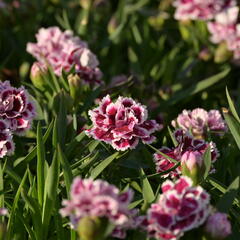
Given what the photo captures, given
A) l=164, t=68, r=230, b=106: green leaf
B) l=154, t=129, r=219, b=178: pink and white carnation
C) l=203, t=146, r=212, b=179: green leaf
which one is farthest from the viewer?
l=164, t=68, r=230, b=106: green leaf

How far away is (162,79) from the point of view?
278cm

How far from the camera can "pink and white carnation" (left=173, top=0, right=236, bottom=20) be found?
2668 mm

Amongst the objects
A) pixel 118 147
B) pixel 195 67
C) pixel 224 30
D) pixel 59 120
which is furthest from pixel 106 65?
pixel 118 147

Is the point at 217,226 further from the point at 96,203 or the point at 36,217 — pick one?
the point at 36,217

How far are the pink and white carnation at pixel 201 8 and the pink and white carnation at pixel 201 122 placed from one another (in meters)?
0.92

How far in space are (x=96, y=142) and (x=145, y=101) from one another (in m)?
0.73

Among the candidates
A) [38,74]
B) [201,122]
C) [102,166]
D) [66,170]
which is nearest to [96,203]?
[66,170]

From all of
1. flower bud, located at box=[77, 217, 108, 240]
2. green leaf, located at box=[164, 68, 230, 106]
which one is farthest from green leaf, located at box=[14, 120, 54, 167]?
green leaf, located at box=[164, 68, 230, 106]

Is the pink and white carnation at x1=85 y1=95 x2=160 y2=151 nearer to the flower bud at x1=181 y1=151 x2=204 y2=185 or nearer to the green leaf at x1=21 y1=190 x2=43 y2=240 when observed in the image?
the flower bud at x1=181 y1=151 x2=204 y2=185

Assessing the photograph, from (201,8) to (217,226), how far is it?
5.50 feet

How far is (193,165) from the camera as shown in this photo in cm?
145

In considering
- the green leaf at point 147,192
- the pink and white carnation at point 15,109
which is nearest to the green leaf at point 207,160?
the green leaf at point 147,192

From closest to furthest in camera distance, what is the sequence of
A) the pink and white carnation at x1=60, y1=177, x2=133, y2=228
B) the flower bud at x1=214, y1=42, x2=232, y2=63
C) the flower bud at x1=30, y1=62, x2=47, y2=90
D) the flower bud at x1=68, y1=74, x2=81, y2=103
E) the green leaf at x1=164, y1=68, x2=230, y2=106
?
the pink and white carnation at x1=60, y1=177, x2=133, y2=228 → the flower bud at x1=68, y1=74, x2=81, y2=103 → the flower bud at x1=30, y1=62, x2=47, y2=90 → the green leaf at x1=164, y1=68, x2=230, y2=106 → the flower bud at x1=214, y1=42, x2=232, y2=63

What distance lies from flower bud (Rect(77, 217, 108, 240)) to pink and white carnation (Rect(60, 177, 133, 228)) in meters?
0.02
